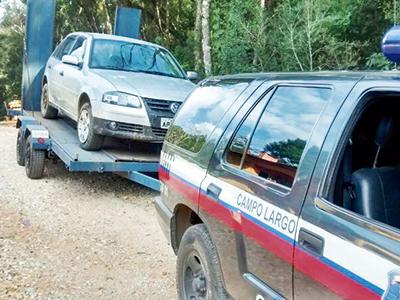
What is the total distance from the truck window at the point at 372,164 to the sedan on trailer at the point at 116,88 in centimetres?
445

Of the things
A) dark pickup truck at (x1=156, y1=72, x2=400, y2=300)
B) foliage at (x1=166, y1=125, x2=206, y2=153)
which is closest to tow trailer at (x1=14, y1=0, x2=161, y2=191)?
foliage at (x1=166, y1=125, x2=206, y2=153)

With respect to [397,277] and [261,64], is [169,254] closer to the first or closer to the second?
[397,277]

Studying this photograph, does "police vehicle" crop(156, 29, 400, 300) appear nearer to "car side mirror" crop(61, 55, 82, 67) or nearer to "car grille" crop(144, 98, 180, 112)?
"car grille" crop(144, 98, 180, 112)

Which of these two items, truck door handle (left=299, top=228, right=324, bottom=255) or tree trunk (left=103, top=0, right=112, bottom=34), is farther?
tree trunk (left=103, top=0, right=112, bottom=34)

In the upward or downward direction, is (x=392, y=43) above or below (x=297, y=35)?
below

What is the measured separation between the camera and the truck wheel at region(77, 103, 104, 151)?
7.06 metres

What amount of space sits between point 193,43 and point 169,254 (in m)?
12.7

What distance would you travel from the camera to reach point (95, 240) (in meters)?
5.60

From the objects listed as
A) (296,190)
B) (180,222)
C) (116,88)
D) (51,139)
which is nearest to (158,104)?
(116,88)

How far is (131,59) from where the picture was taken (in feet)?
26.6

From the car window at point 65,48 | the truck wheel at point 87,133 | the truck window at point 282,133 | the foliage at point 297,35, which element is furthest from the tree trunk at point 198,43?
the truck window at point 282,133

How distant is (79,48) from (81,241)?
402 cm

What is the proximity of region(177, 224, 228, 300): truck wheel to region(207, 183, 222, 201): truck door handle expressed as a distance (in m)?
0.30

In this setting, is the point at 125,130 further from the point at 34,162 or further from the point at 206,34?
the point at 206,34
